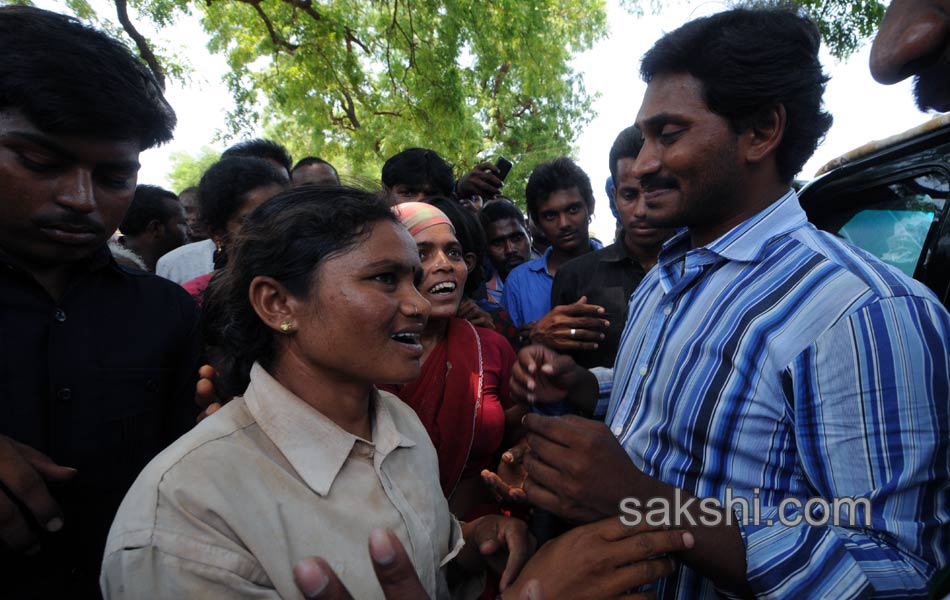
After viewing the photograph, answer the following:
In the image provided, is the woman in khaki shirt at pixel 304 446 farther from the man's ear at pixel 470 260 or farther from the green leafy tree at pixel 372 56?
the green leafy tree at pixel 372 56

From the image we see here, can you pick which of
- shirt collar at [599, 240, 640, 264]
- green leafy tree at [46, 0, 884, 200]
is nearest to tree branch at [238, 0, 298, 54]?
green leafy tree at [46, 0, 884, 200]

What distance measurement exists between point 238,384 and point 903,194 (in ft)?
7.93

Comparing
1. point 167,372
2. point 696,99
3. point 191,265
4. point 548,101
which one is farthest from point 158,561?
point 548,101

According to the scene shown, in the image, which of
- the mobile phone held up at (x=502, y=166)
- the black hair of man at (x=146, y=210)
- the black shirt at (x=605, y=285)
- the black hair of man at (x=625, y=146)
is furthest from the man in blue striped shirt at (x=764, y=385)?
the black hair of man at (x=146, y=210)

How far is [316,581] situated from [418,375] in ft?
2.41

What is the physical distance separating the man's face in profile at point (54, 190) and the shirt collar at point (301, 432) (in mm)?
613

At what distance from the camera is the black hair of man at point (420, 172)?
4.04 metres

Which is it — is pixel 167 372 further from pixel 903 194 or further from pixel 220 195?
pixel 903 194

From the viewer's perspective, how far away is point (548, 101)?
1870 cm

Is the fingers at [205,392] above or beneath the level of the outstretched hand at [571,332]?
beneath

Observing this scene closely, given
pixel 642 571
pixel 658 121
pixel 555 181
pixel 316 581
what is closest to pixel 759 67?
pixel 658 121

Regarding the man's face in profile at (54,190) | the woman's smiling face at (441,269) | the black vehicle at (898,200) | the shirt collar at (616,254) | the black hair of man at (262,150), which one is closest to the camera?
the man's face in profile at (54,190)

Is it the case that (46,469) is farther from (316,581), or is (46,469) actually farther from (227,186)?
(227,186)

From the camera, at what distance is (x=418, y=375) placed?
1663mm
